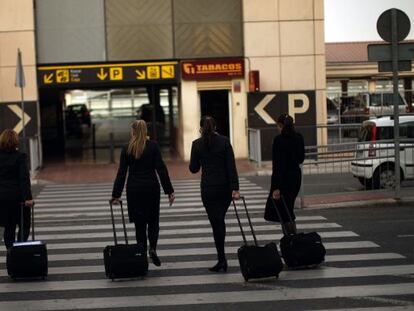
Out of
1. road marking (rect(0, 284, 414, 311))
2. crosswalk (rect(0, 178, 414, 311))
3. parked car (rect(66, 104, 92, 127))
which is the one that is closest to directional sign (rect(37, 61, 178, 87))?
parked car (rect(66, 104, 92, 127))

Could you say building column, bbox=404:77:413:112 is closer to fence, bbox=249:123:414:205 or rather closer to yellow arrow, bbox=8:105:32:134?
yellow arrow, bbox=8:105:32:134

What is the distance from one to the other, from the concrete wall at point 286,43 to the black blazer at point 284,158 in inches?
624

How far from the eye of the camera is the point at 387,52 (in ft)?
46.4

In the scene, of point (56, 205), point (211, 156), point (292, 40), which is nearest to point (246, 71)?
point (292, 40)

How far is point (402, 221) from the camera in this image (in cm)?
1225

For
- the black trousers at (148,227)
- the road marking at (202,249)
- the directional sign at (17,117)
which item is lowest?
the road marking at (202,249)

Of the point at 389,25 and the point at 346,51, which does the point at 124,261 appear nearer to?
the point at 389,25

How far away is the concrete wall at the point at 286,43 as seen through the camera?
25156mm

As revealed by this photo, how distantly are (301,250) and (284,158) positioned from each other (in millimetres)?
1308

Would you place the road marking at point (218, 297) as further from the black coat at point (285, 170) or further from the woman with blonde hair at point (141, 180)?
the black coat at point (285, 170)

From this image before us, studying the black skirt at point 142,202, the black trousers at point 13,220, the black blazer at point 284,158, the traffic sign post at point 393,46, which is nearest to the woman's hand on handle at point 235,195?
the black skirt at point 142,202

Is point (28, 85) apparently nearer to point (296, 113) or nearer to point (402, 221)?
point (296, 113)

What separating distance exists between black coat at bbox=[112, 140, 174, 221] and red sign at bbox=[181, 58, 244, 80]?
16581 millimetres

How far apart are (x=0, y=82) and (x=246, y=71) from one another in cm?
791
